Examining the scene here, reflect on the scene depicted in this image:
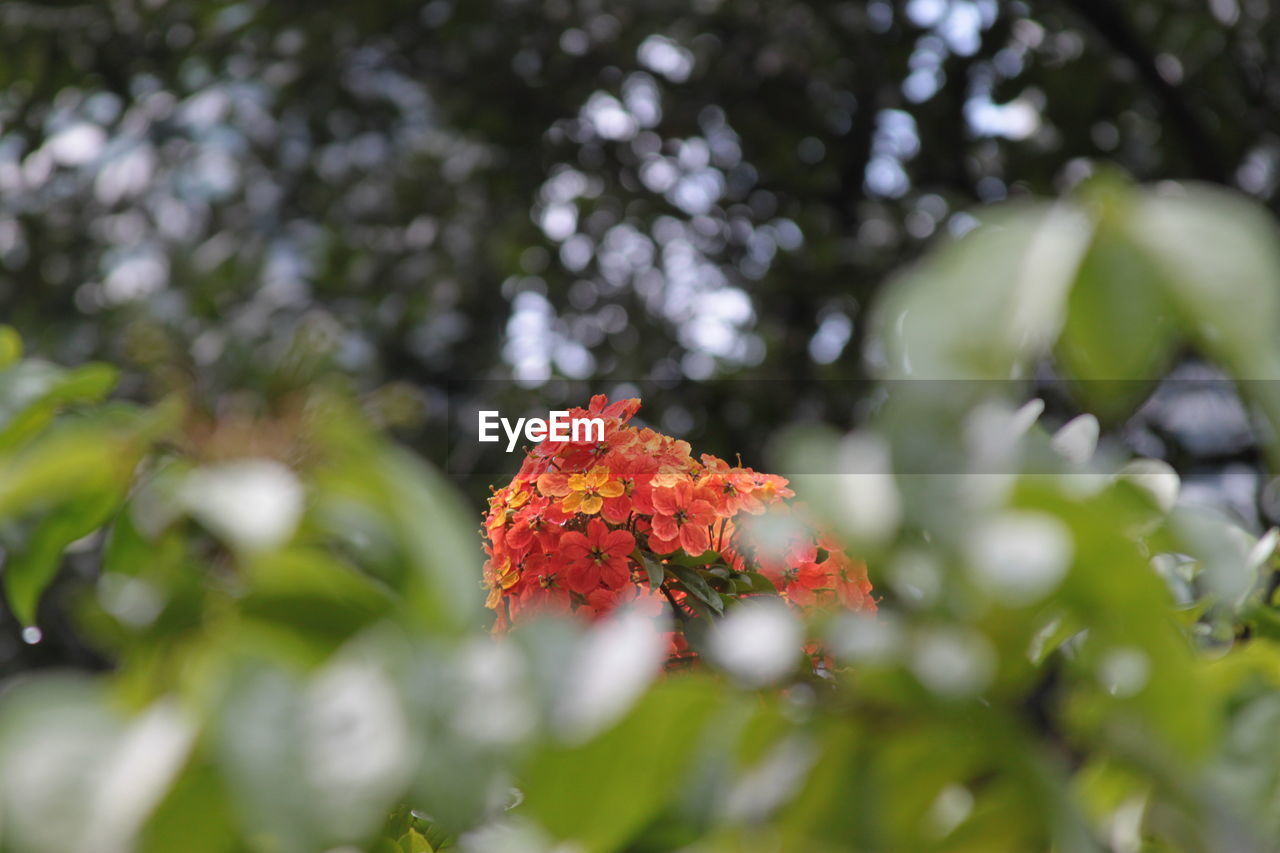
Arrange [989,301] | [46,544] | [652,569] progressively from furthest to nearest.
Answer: [652,569]
[46,544]
[989,301]

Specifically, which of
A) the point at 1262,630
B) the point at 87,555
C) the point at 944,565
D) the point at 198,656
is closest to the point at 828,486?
the point at 944,565

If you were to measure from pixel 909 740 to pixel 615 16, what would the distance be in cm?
254

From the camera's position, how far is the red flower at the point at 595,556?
664 mm

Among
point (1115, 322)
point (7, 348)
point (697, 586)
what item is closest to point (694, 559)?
point (697, 586)

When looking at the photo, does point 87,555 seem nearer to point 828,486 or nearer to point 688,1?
point 688,1

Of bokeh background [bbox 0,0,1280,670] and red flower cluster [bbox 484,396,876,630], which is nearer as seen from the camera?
red flower cluster [bbox 484,396,876,630]

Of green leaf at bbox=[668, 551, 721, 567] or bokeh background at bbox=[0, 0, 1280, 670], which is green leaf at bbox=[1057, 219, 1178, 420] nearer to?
green leaf at bbox=[668, 551, 721, 567]

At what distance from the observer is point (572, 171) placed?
8.95 feet

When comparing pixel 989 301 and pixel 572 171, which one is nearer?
pixel 989 301

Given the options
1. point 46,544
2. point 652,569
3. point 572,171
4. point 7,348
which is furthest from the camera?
point 572,171

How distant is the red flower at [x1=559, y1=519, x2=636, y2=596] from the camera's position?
2.18 ft

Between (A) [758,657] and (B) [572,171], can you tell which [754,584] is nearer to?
(A) [758,657]

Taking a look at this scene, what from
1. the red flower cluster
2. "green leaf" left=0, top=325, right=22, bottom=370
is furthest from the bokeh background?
"green leaf" left=0, top=325, right=22, bottom=370

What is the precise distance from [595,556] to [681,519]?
54 mm
